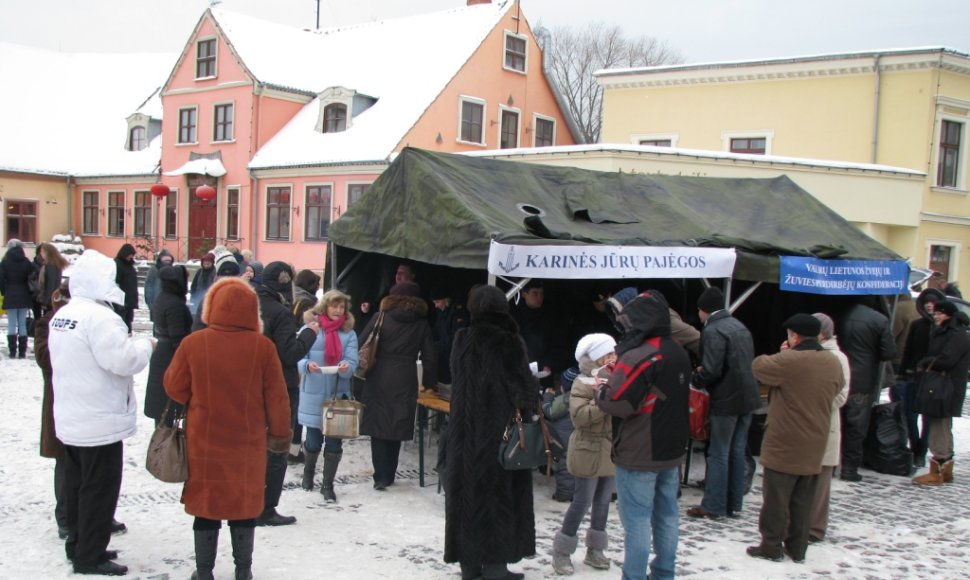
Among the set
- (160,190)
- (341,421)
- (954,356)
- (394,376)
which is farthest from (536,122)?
(341,421)

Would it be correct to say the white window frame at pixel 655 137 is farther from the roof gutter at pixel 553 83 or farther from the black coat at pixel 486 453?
the black coat at pixel 486 453

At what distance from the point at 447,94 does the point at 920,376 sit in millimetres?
19445

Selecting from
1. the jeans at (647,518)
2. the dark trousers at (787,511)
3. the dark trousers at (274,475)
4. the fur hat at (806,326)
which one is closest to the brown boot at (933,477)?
the dark trousers at (787,511)

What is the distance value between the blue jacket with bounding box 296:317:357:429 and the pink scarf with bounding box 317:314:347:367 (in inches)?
1.0

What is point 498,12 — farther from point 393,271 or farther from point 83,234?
point 393,271

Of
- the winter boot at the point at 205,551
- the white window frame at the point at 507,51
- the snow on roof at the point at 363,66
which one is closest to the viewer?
the winter boot at the point at 205,551

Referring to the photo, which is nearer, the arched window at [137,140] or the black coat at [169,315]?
the black coat at [169,315]

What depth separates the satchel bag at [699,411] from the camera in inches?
Result: 264

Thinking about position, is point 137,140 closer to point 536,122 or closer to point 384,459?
point 536,122

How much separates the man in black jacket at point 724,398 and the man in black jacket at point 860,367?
6.20ft

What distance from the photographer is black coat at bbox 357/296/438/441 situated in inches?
265

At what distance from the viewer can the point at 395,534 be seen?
5.87m

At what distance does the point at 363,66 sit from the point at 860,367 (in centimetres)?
2394

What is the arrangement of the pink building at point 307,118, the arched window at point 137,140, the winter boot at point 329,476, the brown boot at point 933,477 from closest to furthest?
the winter boot at point 329,476 < the brown boot at point 933,477 < the pink building at point 307,118 < the arched window at point 137,140
